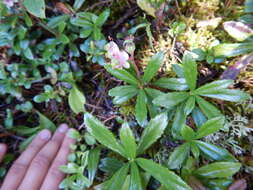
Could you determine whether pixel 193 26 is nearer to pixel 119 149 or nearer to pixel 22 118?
pixel 119 149

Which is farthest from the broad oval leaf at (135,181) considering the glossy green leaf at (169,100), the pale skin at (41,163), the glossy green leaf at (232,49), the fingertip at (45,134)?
the fingertip at (45,134)

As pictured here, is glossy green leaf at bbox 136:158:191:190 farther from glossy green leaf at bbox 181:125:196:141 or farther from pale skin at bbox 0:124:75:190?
pale skin at bbox 0:124:75:190

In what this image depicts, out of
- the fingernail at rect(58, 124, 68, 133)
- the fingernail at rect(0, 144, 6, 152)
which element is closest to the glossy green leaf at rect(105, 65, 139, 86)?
the fingernail at rect(58, 124, 68, 133)

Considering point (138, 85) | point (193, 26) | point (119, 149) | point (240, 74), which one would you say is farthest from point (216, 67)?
point (119, 149)

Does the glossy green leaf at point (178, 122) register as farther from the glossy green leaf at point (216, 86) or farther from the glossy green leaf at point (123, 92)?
the glossy green leaf at point (123, 92)

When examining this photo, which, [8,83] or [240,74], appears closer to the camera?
[240,74]
